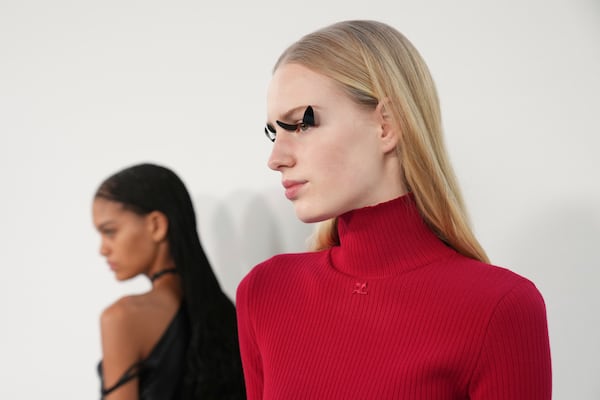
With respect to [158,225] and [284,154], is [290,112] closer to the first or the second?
[284,154]

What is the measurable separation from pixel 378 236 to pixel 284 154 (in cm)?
20

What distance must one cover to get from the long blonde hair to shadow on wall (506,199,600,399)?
348 millimetres

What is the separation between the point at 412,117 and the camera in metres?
1.10

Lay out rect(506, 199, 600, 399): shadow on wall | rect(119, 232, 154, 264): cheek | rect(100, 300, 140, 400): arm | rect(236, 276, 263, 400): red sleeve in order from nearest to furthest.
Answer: rect(236, 276, 263, 400): red sleeve → rect(506, 199, 600, 399): shadow on wall → rect(100, 300, 140, 400): arm → rect(119, 232, 154, 264): cheek

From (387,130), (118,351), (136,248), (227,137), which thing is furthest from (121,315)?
(387,130)

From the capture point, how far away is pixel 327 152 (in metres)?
1.10

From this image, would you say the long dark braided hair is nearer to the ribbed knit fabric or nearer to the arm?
the arm

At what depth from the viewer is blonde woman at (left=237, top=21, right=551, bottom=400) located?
3.41 feet

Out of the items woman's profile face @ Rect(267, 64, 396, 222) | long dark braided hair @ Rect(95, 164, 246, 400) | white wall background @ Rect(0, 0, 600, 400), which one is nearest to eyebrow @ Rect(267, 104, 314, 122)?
woman's profile face @ Rect(267, 64, 396, 222)

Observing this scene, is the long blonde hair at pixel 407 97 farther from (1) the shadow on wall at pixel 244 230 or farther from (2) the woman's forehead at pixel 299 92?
(1) the shadow on wall at pixel 244 230

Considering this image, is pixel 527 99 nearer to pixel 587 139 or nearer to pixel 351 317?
pixel 587 139

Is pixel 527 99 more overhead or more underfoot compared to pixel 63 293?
more overhead

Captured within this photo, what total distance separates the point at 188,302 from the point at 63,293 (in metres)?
0.85

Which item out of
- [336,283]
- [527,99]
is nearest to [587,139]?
[527,99]
